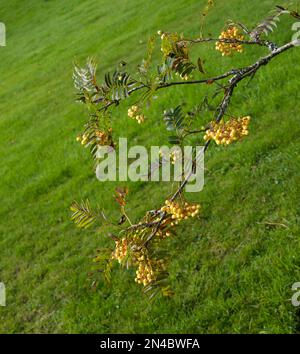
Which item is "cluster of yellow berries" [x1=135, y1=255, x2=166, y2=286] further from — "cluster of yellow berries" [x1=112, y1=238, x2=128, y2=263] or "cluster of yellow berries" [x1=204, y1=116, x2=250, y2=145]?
"cluster of yellow berries" [x1=204, y1=116, x2=250, y2=145]

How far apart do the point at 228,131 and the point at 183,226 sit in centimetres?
446

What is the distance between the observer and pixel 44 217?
8.60 meters

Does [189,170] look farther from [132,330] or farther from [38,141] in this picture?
[38,141]

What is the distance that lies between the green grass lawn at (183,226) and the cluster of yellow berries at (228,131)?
90cm

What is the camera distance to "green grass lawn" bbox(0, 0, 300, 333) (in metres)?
5.09

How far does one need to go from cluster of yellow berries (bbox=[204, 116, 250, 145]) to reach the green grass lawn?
0.90 meters

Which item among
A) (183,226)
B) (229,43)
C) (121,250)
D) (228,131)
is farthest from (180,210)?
(183,226)

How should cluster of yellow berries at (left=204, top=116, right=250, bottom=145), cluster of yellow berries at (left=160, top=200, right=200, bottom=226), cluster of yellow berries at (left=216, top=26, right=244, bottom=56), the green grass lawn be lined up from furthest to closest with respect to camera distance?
the green grass lawn → cluster of yellow berries at (left=216, top=26, right=244, bottom=56) → cluster of yellow berries at (left=160, top=200, right=200, bottom=226) → cluster of yellow berries at (left=204, top=116, right=250, bottom=145)

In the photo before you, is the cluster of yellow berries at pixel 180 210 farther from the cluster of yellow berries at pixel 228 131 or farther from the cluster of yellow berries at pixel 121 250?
the cluster of yellow berries at pixel 228 131

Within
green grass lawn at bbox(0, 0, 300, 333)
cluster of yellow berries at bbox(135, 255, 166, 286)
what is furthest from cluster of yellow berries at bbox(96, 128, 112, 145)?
green grass lawn at bbox(0, 0, 300, 333)

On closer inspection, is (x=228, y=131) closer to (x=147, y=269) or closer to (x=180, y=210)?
(x=180, y=210)

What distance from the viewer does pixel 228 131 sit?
2299 mm

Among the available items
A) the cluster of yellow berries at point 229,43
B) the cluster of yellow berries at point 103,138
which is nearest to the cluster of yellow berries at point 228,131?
the cluster of yellow berries at point 103,138

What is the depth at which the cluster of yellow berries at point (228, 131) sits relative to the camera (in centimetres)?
227
